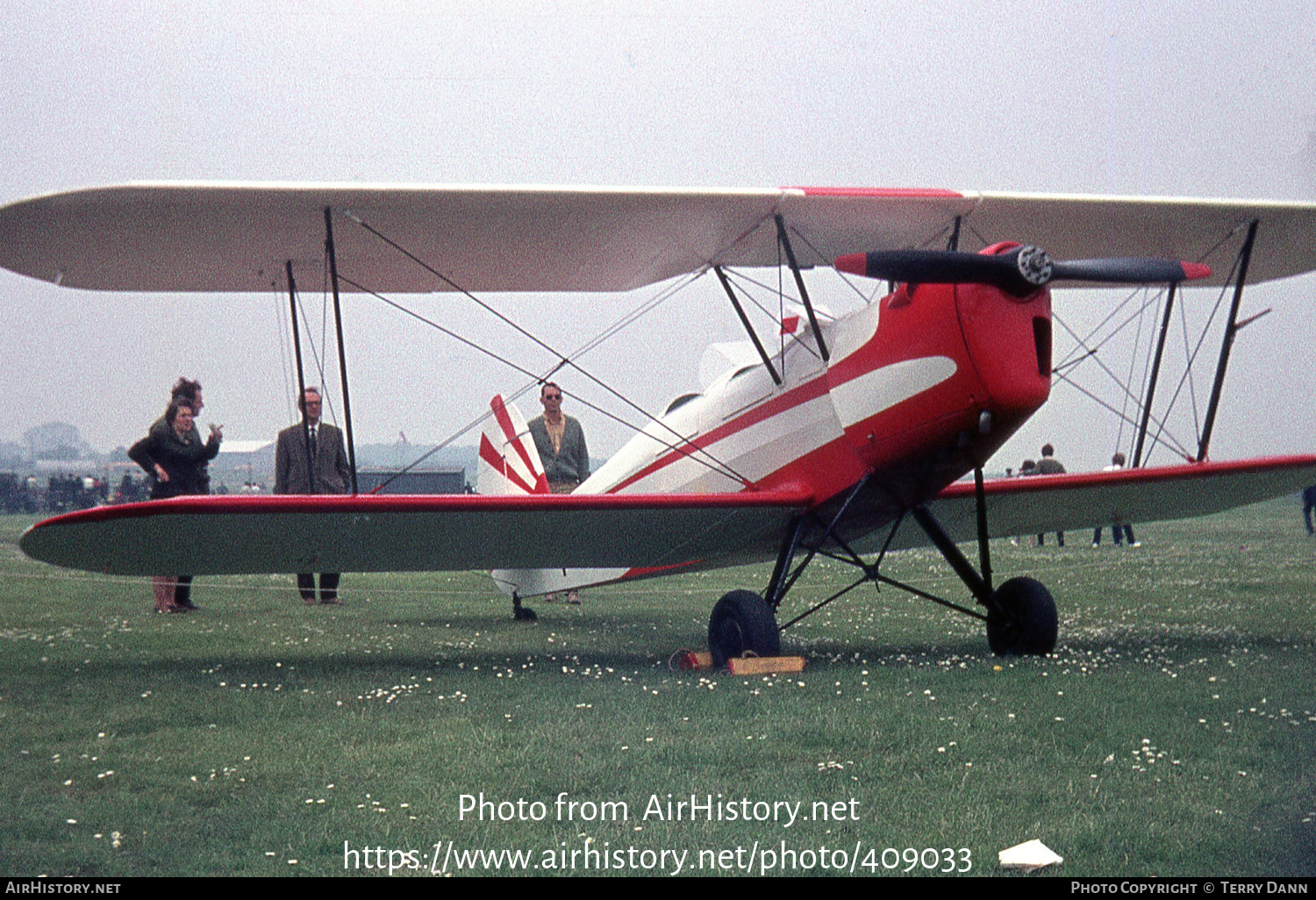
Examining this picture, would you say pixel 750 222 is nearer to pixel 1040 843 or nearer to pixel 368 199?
pixel 368 199

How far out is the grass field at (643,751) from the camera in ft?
9.12

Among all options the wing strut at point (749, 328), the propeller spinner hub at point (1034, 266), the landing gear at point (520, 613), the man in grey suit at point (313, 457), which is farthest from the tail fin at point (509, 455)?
the propeller spinner hub at point (1034, 266)

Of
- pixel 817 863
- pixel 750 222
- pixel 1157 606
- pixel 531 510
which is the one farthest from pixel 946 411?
pixel 1157 606

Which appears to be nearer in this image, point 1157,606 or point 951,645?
point 951,645

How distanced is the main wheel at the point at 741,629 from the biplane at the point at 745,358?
0.05 feet

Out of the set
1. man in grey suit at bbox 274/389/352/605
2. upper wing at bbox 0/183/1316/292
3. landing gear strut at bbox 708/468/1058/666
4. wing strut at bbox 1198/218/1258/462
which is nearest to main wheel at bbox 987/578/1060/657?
landing gear strut at bbox 708/468/1058/666

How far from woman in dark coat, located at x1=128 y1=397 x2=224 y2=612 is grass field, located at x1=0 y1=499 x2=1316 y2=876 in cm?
135

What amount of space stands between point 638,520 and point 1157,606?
481 cm

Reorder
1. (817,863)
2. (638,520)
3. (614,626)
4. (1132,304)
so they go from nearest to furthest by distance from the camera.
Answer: (817,863), (638,520), (1132,304), (614,626)

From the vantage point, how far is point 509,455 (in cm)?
925

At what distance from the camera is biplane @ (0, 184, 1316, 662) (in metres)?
5.50

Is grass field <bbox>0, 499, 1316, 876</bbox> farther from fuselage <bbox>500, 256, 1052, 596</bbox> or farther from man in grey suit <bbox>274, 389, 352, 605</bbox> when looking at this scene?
man in grey suit <bbox>274, 389, 352, 605</bbox>

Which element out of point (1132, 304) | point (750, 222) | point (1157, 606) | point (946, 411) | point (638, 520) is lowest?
point (1157, 606)

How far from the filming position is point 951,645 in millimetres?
6953
